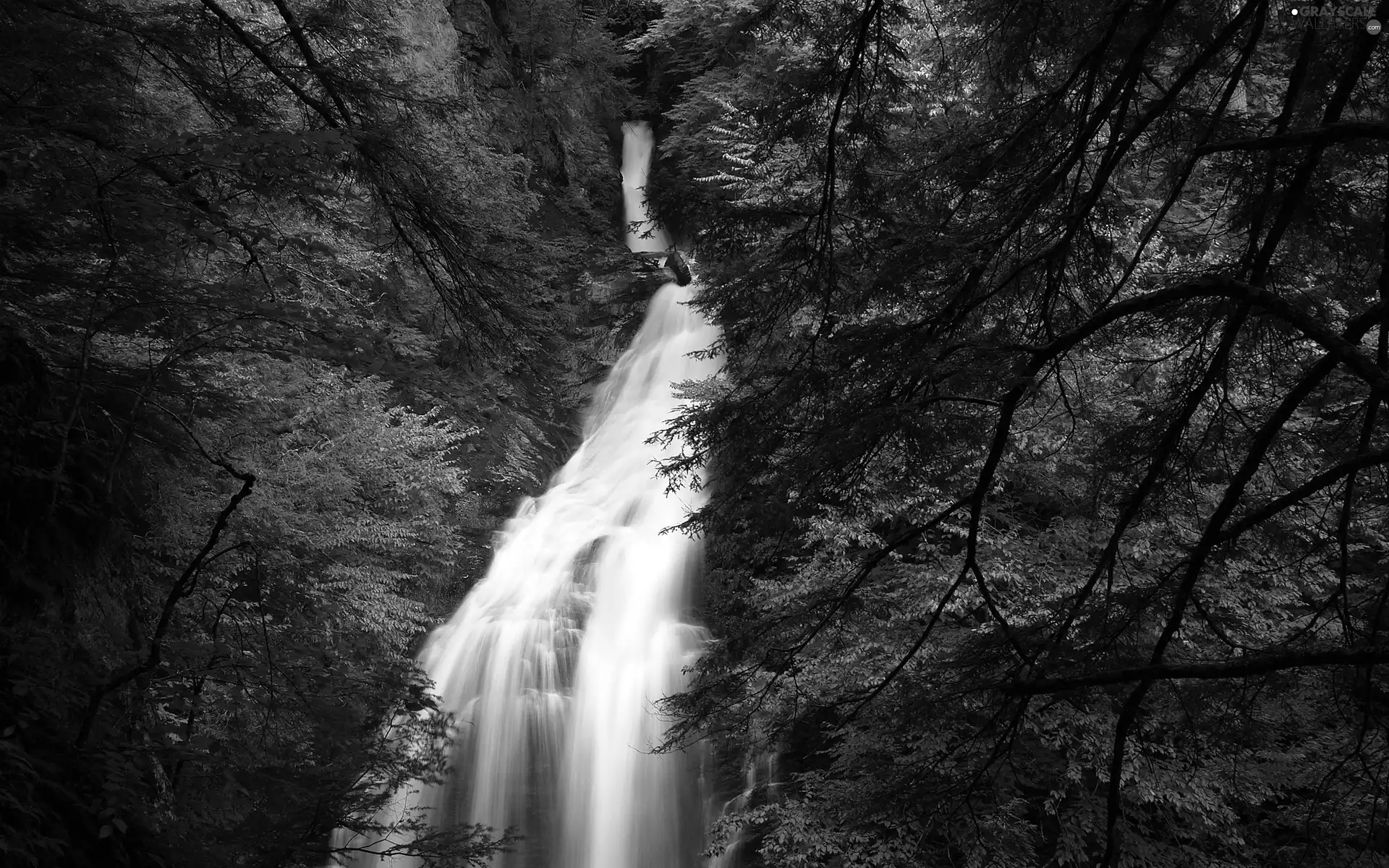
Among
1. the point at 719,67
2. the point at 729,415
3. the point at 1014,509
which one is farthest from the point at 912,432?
the point at 719,67

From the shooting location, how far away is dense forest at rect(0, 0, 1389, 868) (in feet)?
9.02

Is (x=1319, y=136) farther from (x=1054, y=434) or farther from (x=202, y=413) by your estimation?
(x=202, y=413)

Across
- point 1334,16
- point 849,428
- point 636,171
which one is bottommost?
point 849,428

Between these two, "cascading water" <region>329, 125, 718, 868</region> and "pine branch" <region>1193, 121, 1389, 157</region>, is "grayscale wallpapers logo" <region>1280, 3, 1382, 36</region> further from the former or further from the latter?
"cascading water" <region>329, 125, 718, 868</region>

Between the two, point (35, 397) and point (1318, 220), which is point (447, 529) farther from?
point (1318, 220)

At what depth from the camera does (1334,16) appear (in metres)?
3.49

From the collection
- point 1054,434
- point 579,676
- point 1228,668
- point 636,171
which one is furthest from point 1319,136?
point 636,171

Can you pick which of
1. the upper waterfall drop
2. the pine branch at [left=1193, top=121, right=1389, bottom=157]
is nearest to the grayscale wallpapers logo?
the pine branch at [left=1193, top=121, right=1389, bottom=157]

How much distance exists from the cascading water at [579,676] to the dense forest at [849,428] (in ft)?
8.43

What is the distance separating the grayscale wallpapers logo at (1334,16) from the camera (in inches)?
108

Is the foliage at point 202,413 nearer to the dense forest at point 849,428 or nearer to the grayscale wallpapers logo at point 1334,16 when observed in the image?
the dense forest at point 849,428

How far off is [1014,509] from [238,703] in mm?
5656

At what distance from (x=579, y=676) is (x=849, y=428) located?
813 centimetres

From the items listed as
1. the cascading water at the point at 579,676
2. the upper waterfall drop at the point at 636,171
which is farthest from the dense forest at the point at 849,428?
the upper waterfall drop at the point at 636,171
